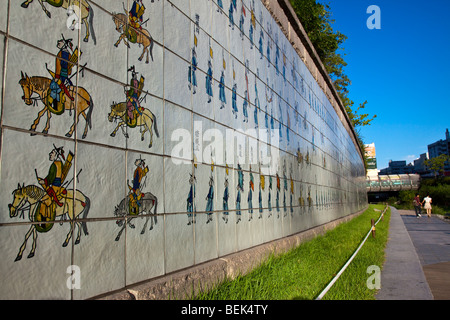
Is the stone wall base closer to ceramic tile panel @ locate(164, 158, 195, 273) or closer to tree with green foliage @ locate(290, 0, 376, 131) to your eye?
ceramic tile panel @ locate(164, 158, 195, 273)

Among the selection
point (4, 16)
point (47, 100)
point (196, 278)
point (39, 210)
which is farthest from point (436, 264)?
point (4, 16)

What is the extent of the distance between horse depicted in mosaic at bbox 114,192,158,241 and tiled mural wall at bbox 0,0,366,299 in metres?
0.01

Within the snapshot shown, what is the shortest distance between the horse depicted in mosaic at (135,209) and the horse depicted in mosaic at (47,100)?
23.7 inches

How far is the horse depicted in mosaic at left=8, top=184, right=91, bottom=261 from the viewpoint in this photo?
2.12m

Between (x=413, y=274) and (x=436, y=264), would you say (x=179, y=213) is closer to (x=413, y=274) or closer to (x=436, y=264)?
(x=413, y=274)

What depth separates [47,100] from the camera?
2.34m

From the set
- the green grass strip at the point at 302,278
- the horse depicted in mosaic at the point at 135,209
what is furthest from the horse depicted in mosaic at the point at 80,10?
the green grass strip at the point at 302,278

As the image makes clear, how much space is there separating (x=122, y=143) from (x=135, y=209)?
1.68ft

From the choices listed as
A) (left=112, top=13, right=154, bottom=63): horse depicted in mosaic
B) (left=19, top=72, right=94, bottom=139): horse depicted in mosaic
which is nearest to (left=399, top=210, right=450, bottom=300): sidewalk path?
(left=112, top=13, right=154, bottom=63): horse depicted in mosaic

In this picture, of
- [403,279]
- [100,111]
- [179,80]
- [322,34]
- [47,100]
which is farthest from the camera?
[322,34]

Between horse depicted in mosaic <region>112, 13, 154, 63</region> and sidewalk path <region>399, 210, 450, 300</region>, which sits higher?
horse depicted in mosaic <region>112, 13, 154, 63</region>

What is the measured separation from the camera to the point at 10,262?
2.03 meters
